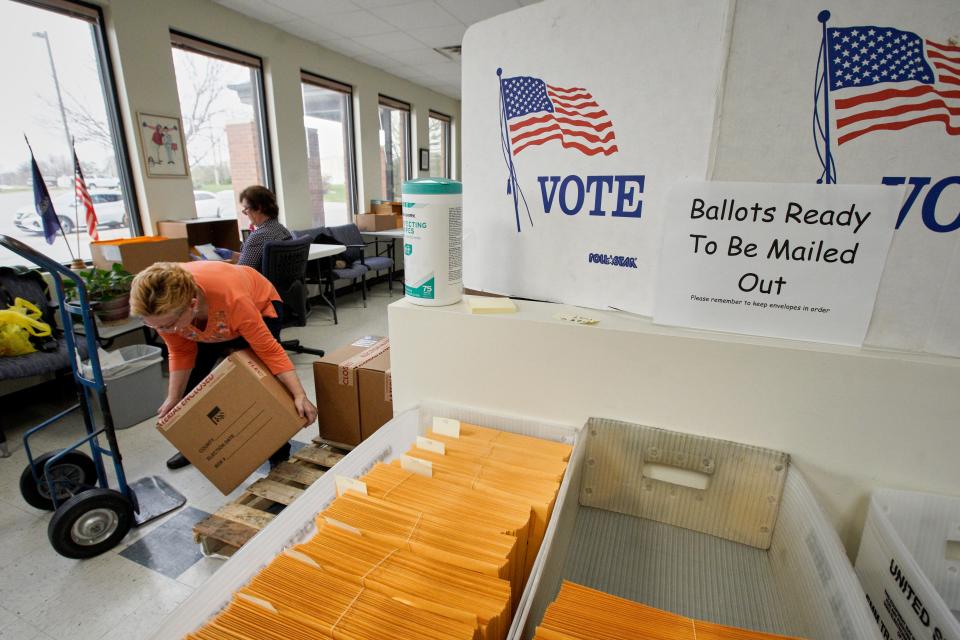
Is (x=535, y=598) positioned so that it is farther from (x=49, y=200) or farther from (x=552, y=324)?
(x=49, y=200)

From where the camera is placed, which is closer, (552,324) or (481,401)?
(552,324)

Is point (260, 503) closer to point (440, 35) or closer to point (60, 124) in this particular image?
point (60, 124)

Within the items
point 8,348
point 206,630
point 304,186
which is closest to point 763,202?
point 206,630

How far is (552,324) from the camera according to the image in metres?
0.89

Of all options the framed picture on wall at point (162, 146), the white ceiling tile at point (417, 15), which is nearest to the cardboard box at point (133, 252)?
the framed picture on wall at point (162, 146)

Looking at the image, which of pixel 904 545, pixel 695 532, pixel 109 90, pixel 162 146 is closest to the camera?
pixel 904 545

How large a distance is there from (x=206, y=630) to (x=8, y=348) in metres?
2.92

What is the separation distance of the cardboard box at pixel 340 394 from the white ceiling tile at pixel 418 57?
15.8 ft

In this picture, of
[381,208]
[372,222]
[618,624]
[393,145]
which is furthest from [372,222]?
[618,624]

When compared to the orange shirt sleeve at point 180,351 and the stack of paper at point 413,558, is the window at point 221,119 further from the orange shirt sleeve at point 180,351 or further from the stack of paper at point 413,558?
the stack of paper at point 413,558

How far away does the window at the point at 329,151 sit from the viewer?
18.8 ft

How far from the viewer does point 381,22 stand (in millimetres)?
4465

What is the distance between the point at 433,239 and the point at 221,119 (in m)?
4.77

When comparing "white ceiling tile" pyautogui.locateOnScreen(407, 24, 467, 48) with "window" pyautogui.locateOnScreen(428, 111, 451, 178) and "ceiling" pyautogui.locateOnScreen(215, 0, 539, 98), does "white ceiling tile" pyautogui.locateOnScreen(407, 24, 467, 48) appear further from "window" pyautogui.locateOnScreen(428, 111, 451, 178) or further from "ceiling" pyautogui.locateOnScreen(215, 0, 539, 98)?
"window" pyautogui.locateOnScreen(428, 111, 451, 178)
